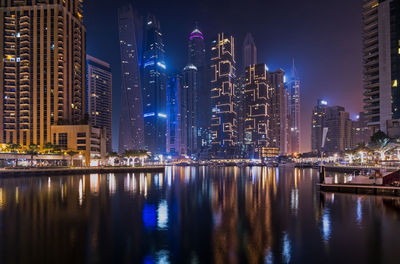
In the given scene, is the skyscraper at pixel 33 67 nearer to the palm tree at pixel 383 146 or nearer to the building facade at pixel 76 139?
the building facade at pixel 76 139

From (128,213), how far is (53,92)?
12351 centimetres

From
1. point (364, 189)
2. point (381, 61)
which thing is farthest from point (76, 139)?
point (381, 61)

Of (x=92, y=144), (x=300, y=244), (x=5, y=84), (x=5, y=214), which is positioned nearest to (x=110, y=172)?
(x=92, y=144)

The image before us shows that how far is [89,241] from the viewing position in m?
20.5

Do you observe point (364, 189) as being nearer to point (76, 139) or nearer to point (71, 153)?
point (71, 153)

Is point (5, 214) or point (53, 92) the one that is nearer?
point (5, 214)

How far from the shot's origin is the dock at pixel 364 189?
43344mm

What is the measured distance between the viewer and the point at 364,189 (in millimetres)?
45344

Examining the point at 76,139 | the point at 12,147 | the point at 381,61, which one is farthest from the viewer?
the point at 76,139

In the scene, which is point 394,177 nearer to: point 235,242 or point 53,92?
point 235,242

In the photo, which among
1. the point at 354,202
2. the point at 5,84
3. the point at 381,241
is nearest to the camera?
the point at 381,241

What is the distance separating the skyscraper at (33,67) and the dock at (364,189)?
123 meters

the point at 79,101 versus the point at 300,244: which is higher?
the point at 79,101

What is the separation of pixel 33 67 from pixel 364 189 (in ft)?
474
